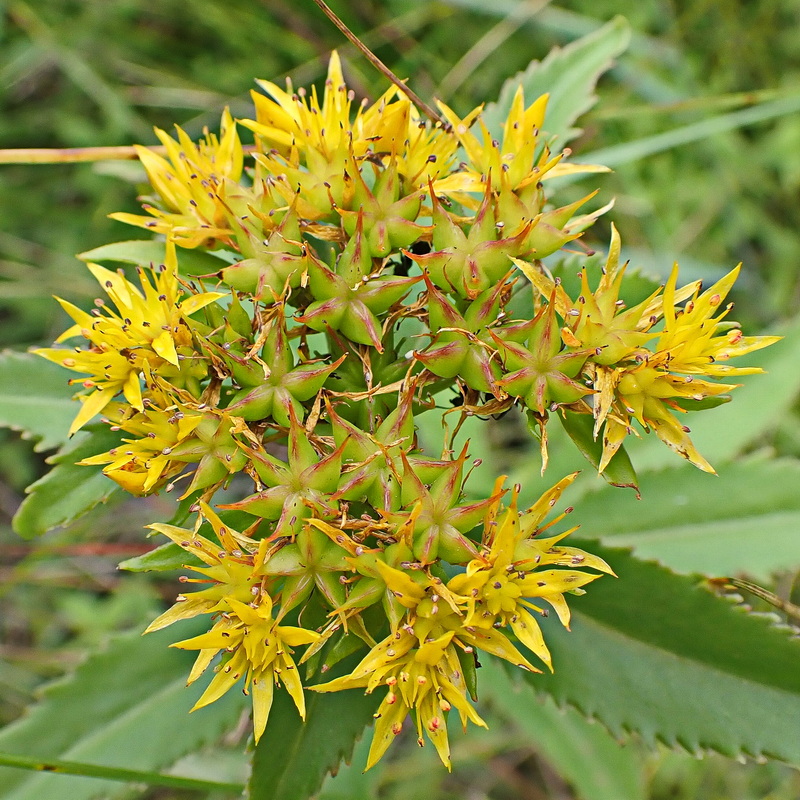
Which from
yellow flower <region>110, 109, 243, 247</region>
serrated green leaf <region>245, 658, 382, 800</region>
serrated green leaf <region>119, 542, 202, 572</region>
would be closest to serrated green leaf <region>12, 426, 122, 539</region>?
serrated green leaf <region>119, 542, 202, 572</region>

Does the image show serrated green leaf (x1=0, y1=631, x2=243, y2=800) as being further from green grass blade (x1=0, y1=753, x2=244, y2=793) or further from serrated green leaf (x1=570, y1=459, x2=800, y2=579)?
serrated green leaf (x1=570, y1=459, x2=800, y2=579)

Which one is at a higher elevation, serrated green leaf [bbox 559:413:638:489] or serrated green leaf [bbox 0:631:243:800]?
serrated green leaf [bbox 559:413:638:489]

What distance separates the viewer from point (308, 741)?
1.77 meters

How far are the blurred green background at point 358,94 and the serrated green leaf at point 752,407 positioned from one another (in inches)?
28.8

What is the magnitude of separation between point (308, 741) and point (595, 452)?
2.96 ft

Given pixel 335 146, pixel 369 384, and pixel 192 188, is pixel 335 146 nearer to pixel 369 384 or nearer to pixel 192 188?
pixel 192 188

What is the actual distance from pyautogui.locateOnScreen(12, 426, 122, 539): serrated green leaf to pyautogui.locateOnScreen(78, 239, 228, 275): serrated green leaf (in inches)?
14.9

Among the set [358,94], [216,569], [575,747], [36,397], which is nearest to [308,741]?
[216,569]

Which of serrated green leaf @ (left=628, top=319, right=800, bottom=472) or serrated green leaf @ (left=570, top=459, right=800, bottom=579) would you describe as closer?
serrated green leaf @ (left=570, top=459, right=800, bottom=579)

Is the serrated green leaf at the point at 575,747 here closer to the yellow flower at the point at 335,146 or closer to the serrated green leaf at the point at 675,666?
the serrated green leaf at the point at 675,666

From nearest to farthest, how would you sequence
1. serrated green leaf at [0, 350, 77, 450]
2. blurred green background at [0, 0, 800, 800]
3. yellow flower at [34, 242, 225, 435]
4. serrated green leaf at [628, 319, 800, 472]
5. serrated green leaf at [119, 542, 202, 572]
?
serrated green leaf at [119, 542, 202, 572]
yellow flower at [34, 242, 225, 435]
serrated green leaf at [0, 350, 77, 450]
serrated green leaf at [628, 319, 800, 472]
blurred green background at [0, 0, 800, 800]

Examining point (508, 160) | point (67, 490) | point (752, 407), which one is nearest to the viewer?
point (508, 160)

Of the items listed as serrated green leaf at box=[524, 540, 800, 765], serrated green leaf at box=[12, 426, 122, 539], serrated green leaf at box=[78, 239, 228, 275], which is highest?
serrated green leaf at box=[78, 239, 228, 275]

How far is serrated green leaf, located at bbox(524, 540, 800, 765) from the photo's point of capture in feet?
5.65
